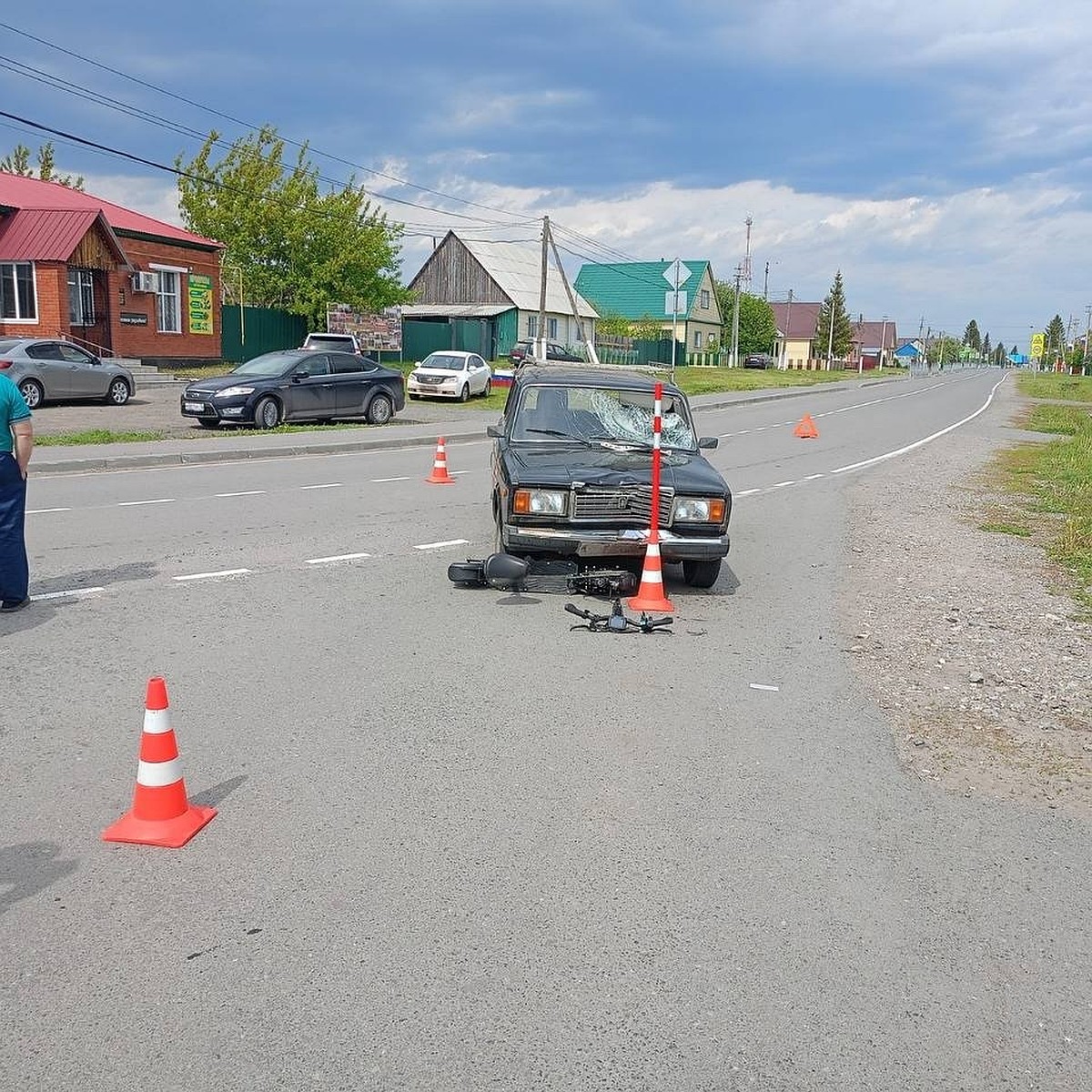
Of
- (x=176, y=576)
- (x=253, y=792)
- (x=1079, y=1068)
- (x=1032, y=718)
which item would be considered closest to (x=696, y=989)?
(x=1079, y=1068)

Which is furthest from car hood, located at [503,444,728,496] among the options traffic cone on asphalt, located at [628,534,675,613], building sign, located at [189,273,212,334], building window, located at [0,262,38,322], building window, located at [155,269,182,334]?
building sign, located at [189,273,212,334]

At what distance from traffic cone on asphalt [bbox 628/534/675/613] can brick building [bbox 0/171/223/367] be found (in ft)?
84.4

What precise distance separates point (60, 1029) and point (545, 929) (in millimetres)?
1422

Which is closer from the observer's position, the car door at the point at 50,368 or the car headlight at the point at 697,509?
the car headlight at the point at 697,509

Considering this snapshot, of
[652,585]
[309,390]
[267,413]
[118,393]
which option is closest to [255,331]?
[118,393]

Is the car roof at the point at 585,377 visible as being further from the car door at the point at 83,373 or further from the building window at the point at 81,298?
the building window at the point at 81,298

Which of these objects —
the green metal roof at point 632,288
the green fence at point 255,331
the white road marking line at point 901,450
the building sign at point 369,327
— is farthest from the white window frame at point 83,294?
the green metal roof at point 632,288

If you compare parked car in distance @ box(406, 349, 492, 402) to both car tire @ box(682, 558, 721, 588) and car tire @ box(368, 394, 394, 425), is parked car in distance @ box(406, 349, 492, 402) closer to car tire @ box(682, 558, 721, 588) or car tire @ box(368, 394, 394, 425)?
car tire @ box(368, 394, 394, 425)

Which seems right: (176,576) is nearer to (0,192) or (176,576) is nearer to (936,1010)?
(936,1010)

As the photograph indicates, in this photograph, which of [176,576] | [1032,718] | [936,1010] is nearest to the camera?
[936,1010]

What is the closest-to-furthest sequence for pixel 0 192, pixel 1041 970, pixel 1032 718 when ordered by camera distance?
pixel 1041 970 < pixel 1032 718 < pixel 0 192

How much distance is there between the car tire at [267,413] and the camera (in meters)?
21.6

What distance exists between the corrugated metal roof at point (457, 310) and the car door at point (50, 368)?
138ft

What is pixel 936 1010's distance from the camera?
3111 millimetres
